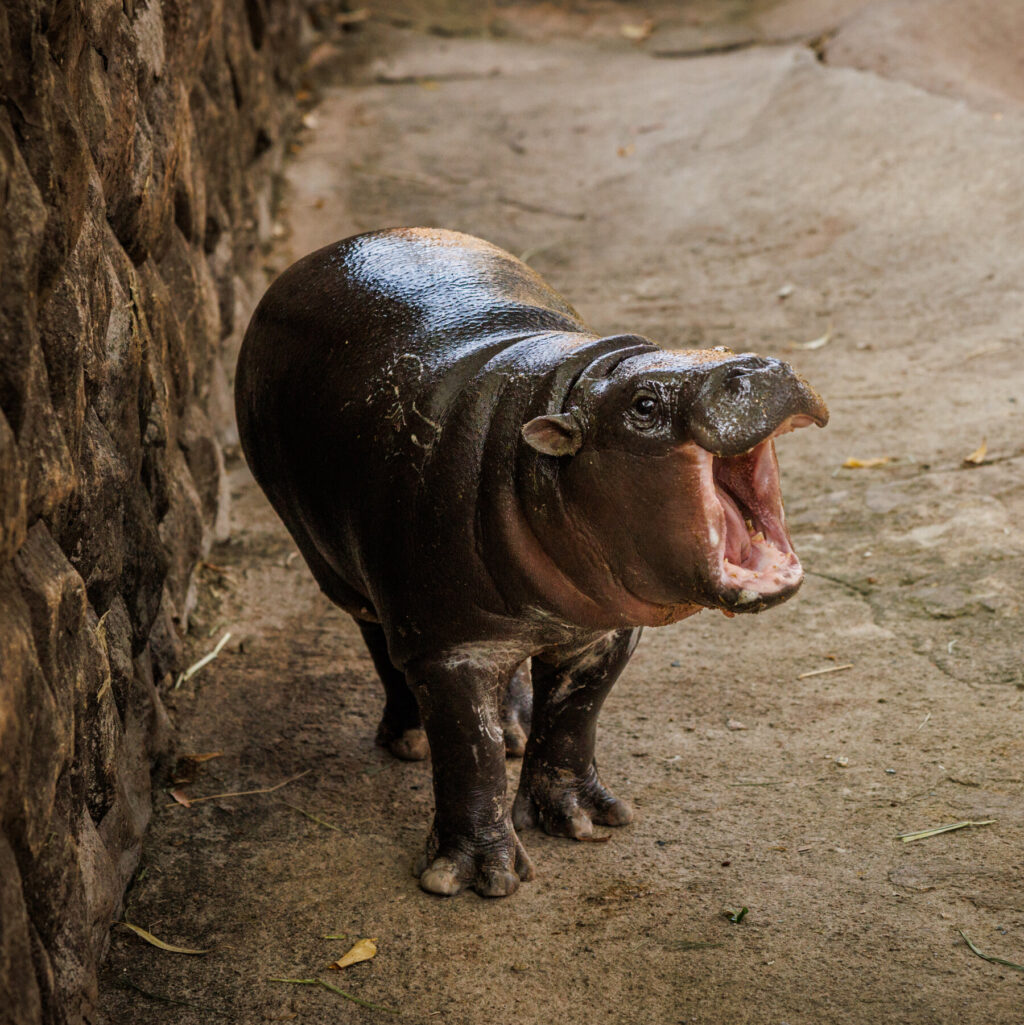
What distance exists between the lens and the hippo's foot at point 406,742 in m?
3.40

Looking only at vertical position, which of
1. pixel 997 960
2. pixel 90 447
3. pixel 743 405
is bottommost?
pixel 997 960

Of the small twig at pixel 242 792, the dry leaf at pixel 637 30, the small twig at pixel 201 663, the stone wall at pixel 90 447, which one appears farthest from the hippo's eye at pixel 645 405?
the dry leaf at pixel 637 30

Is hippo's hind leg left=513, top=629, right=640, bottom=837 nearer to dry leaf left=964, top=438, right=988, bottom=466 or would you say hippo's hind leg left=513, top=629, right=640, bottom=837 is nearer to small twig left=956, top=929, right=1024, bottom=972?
small twig left=956, top=929, right=1024, bottom=972

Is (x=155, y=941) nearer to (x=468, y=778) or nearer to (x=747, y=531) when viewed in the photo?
(x=468, y=778)

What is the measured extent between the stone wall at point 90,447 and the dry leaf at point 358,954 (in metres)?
0.47

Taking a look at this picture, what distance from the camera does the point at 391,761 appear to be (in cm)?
342

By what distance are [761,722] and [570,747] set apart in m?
0.68

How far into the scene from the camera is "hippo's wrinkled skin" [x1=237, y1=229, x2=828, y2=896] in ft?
7.70

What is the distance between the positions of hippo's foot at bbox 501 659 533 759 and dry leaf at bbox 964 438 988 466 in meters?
1.87

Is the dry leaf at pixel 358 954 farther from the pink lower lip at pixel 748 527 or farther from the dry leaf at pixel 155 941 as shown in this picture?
the pink lower lip at pixel 748 527

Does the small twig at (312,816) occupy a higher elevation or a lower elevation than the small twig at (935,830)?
lower

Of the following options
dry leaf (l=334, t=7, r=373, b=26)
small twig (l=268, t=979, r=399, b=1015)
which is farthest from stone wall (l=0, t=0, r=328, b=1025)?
dry leaf (l=334, t=7, r=373, b=26)

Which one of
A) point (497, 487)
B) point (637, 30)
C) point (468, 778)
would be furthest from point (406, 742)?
point (637, 30)

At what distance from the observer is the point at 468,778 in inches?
109
